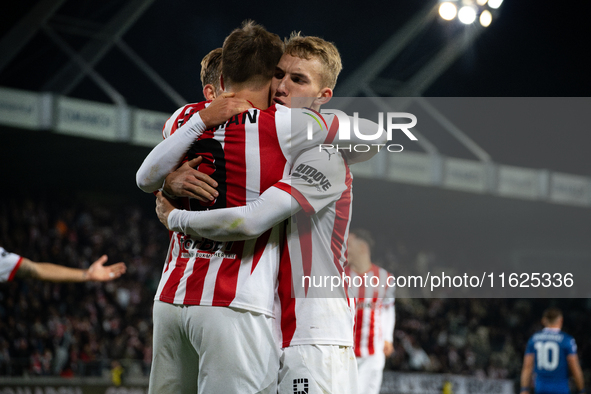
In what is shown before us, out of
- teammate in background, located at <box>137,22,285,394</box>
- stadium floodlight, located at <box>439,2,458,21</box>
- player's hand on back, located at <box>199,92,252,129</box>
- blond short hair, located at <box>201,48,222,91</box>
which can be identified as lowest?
teammate in background, located at <box>137,22,285,394</box>

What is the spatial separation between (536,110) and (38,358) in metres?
14.0

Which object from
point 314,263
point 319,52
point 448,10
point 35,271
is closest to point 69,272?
point 35,271

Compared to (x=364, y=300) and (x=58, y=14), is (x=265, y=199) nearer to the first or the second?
(x=364, y=300)

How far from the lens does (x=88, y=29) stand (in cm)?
1593

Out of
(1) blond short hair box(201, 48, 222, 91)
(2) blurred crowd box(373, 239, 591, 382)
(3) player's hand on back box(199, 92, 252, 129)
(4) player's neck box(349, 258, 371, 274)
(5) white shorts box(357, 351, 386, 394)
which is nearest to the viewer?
(3) player's hand on back box(199, 92, 252, 129)

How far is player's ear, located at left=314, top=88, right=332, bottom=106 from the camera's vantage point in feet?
9.47

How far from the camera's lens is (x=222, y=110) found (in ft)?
7.64

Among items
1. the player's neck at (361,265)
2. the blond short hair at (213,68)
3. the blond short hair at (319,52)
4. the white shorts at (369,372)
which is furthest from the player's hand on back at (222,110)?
the white shorts at (369,372)

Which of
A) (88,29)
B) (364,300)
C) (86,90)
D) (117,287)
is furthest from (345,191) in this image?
(86,90)

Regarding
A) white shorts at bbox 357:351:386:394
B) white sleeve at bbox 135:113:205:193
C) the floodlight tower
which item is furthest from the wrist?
the floodlight tower

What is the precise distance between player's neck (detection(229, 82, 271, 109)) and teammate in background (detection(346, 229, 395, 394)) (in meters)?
4.52

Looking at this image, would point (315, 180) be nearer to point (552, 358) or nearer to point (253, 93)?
point (253, 93)

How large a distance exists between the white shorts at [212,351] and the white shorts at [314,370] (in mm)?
48

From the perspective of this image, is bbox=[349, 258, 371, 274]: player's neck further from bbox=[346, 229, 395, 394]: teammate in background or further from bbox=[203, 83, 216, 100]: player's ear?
bbox=[203, 83, 216, 100]: player's ear
